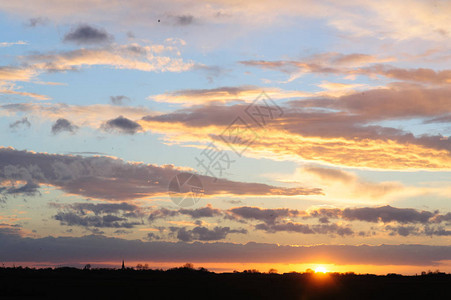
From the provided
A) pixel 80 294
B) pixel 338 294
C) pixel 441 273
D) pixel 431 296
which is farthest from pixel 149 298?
pixel 441 273

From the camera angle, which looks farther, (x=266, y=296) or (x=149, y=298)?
(x=266, y=296)

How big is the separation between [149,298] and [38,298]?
630 inches

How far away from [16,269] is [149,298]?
134286 mm

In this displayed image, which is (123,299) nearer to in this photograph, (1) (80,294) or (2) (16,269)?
(1) (80,294)

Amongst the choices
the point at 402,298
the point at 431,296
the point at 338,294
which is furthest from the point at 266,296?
the point at 431,296

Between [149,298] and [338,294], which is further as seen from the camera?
[338,294]

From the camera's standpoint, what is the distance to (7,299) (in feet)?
264

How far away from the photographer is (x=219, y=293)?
9181 cm

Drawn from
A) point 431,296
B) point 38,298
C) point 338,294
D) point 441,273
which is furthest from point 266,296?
point 441,273

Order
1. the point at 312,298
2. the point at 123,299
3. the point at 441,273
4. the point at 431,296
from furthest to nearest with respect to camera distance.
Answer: the point at 441,273 < the point at 431,296 < the point at 312,298 < the point at 123,299

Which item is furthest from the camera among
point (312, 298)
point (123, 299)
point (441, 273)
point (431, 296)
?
point (441, 273)

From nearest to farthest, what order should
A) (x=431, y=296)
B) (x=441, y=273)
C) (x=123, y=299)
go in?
(x=123, y=299)
(x=431, y=296)
(x=441, y=273)

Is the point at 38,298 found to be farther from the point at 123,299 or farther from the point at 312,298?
the point at 312,298

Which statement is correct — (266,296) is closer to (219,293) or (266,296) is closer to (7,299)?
(219,293)
